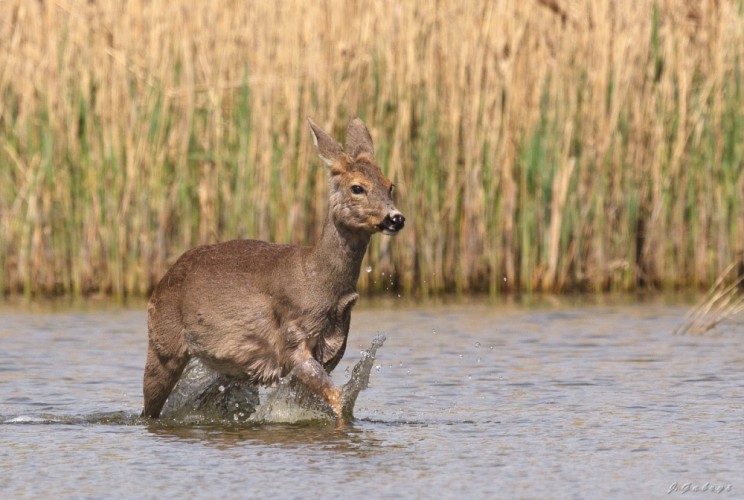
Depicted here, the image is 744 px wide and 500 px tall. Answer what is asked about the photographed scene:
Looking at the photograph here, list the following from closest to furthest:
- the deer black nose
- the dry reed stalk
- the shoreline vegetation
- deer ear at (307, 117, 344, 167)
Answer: the deer black nose, deer ear at (307, 117, 344, 167), the dry reed stalk, the shoreline vegetation

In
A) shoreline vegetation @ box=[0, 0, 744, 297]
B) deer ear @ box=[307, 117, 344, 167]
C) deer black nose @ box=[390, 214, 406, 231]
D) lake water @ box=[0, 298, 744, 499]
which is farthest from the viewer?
shoreline vegetation @ box=[0, 0, 744, 297]

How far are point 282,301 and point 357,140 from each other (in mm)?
1006

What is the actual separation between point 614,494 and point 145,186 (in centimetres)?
752

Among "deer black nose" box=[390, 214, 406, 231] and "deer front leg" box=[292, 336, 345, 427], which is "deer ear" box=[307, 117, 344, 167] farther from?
"deer front leg" box=[292, 336, 345, 427]

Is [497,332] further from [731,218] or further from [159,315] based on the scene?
[159,315]

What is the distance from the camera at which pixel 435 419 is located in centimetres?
813

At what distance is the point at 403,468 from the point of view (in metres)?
6.67

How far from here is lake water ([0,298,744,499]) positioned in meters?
6.37

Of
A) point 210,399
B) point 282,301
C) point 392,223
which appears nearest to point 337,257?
point 282,301

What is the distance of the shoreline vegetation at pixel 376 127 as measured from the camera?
12.7 metres

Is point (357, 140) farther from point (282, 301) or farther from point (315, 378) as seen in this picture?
point (315, 378)

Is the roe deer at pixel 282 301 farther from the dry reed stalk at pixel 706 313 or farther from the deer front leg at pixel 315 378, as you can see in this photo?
the dry reed stalk at pixel 706 313

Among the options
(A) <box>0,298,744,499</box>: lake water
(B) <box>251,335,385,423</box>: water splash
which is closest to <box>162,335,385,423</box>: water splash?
(B) <box>251,335,385,423</box>: water splash

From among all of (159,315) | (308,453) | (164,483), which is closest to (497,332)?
(159,315)
